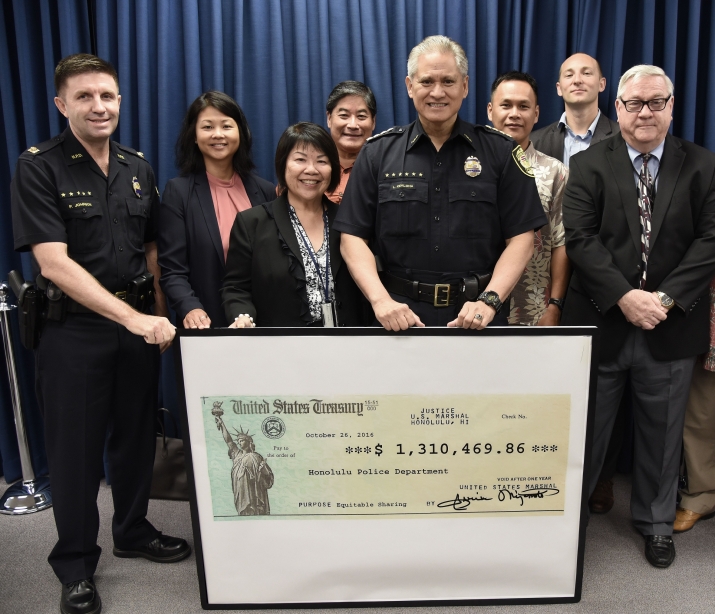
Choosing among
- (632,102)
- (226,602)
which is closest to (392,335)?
(226,602)

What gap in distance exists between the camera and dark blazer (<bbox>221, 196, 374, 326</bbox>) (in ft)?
7.55

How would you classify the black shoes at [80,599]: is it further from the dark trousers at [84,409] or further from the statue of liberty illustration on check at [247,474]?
the statue of liberty illustration on check at [247,474]

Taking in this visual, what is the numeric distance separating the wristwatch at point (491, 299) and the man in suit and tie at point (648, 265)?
0.52 m

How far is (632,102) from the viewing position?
2320 millimetres

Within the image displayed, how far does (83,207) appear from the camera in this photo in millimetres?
2172

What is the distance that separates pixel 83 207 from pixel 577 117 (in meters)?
2.21

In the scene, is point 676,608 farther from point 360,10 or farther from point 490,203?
point 360,10

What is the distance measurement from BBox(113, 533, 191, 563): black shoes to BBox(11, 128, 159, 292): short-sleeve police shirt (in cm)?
107

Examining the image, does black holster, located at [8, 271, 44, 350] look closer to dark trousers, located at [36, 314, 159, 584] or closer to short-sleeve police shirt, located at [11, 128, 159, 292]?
dark trousers, located at [36, 314, 159, 584]

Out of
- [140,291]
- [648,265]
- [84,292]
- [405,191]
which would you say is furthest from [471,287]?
[84,292]

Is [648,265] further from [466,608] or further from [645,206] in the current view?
[466,608]

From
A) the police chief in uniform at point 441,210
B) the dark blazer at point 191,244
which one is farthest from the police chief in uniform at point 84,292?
the police chief in uniform at point 441,210

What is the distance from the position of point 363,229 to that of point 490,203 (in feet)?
1.53

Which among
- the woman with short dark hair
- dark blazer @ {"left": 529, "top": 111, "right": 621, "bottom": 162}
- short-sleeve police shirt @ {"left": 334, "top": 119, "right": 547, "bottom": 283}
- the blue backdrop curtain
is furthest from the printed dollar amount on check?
the blue backdrop curtain
